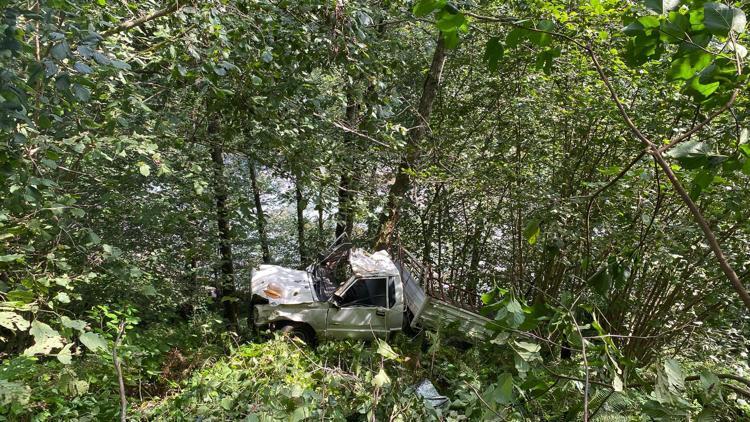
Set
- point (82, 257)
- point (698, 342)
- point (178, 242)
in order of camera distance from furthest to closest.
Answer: point (178, 242), point (698, 342), point (82, 257)

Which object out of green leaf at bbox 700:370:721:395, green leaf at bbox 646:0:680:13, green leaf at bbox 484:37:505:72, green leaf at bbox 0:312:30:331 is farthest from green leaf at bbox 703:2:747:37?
green leaf at bbox 0:312:30:331

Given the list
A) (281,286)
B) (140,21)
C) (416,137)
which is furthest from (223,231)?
(140,21)

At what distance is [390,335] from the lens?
8.02m

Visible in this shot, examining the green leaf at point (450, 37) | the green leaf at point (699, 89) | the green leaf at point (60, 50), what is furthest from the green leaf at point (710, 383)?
the green leaf at point (60, 50)

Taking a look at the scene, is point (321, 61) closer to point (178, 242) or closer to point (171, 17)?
point (171, 17)

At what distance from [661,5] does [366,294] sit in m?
7.22

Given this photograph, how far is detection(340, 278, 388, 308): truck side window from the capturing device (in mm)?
8005

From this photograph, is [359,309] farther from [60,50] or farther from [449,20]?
[449,20]

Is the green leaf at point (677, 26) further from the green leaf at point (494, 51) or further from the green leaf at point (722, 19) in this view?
the green leaf at point (494, 51)

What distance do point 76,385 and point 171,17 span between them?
2885 millimetres

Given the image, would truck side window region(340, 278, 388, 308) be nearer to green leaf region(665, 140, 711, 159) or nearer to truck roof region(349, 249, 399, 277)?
truck roof region(349, 249, 399, 277)

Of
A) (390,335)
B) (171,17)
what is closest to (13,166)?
(171,17)

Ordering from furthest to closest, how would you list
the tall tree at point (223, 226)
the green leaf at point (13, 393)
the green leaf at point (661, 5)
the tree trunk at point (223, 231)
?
the tree trunk at point (223, 231) < the tall tree at point (223, 226) < the green leaf at point (13, 393) < the green leaf at point (661, 5)

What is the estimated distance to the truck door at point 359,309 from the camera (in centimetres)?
795
